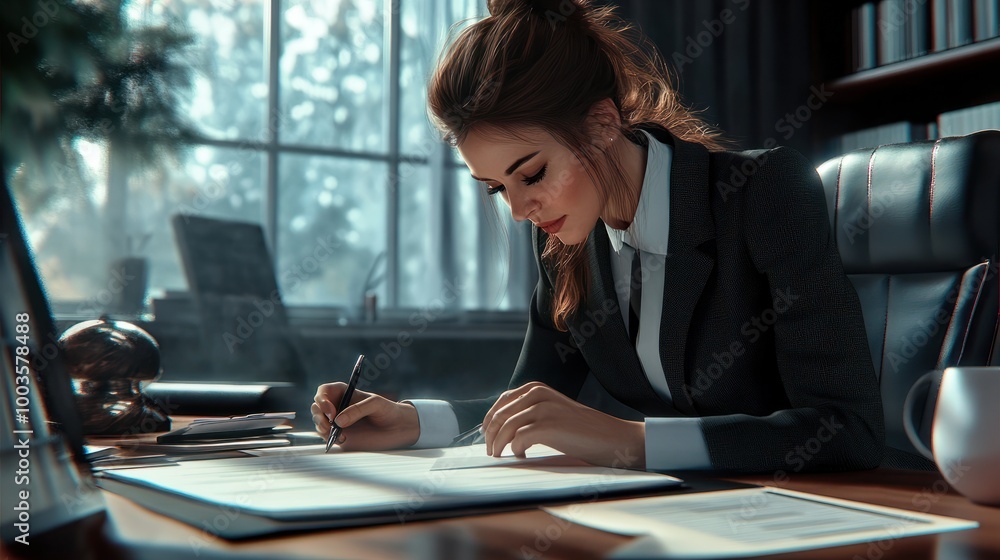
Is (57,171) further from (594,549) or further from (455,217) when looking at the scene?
(594,549)

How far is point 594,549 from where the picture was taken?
0.45m

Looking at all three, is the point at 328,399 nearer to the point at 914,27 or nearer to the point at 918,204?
the point at 918,204

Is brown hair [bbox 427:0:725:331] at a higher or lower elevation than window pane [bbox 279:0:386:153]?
lower

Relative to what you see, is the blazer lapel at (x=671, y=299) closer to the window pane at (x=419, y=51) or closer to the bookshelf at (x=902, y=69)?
the bookshelf at (x=902, y=69)

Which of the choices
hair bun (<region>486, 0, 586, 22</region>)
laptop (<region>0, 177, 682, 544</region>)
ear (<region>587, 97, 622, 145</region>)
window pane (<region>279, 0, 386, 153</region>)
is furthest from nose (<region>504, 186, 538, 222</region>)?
window pane (<region>279, 0, 386, 153</region>)

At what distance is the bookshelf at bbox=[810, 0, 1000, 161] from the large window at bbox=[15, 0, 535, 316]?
50.3 inches

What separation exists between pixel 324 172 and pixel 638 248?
84.5 inches

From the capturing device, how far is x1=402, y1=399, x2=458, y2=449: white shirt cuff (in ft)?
3.34

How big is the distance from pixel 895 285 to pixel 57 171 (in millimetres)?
2125

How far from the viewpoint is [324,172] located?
123 inches

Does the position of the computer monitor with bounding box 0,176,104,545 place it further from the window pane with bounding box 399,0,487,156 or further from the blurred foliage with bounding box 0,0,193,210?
the window pane with bounding box 399,0,487,156

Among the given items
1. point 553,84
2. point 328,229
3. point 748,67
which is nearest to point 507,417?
point 553,84

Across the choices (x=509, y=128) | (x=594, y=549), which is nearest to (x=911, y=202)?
(x=509, y=128)

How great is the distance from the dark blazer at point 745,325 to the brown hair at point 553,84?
7cm
